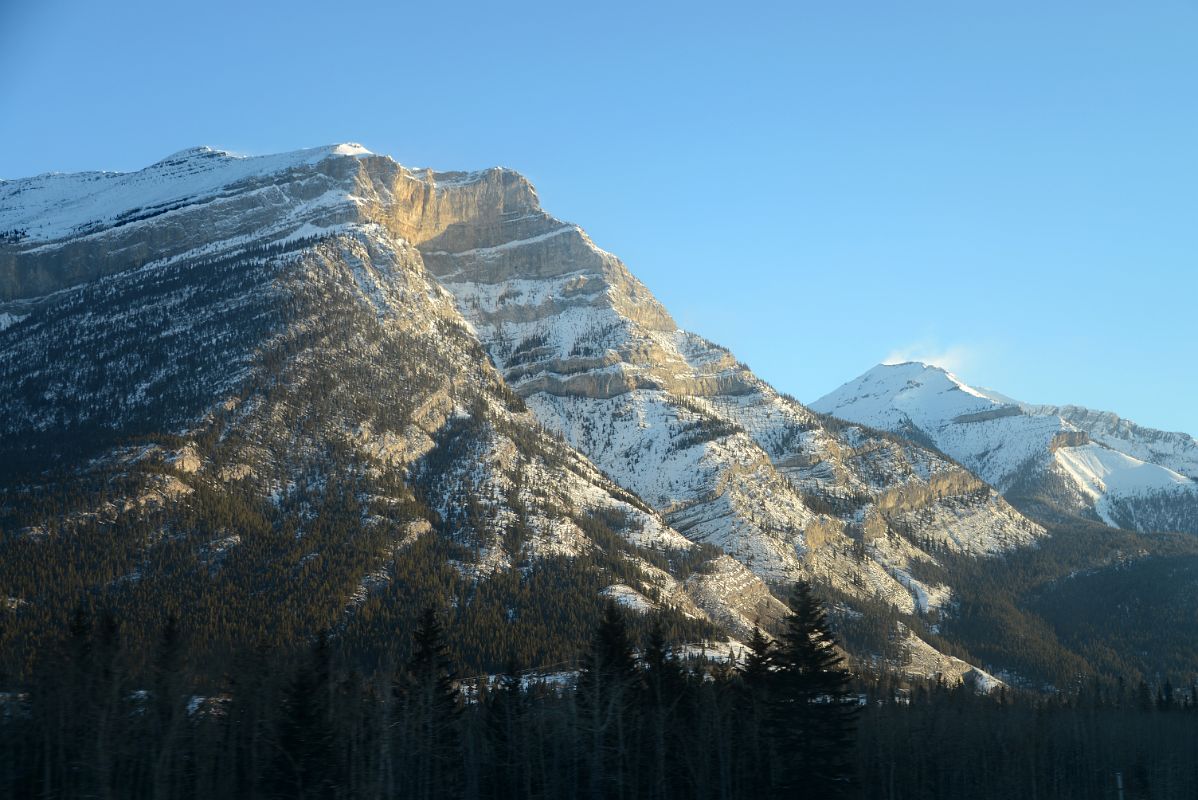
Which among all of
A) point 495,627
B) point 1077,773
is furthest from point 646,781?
point 495,627

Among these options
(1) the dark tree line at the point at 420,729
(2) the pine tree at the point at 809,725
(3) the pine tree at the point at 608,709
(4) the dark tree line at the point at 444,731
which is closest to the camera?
(1) the dark tree line at the point at 420,729

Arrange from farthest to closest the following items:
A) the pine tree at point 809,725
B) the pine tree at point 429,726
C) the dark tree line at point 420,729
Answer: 1. the pine tree at point 429,726
2. the pine tree at point 809,725
3. the dark tree line at point 420,729

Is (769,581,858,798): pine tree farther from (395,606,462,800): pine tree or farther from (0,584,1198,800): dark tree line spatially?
(395,606,462,800): pine tree

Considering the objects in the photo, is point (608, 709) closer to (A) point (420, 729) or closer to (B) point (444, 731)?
(A) point (420, 729)

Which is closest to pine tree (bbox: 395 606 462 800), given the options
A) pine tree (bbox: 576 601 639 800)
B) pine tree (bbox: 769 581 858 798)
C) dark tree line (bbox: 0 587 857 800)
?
dark tree line (bbox: 0 587 857 800)

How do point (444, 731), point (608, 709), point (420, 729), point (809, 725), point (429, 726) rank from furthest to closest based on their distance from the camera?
point (444, 731)
point (420, 729)
point (429, 726)
point (809, 725)
point (608, 709)

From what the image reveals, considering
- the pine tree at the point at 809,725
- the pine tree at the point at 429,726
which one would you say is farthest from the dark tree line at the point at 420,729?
the pine tree at the point at 429,726

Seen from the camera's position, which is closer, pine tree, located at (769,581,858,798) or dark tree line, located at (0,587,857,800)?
dark tree line, located at (0,587,857,800)

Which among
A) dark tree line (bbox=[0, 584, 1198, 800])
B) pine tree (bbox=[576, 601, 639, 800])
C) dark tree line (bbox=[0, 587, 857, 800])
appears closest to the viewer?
dark tree line (bbox=[0, 587, 857, 800])

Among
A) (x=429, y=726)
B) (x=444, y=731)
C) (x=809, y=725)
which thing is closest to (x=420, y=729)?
(x=429, y=726)

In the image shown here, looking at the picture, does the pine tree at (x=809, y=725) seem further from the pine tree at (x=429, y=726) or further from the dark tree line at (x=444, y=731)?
the pine tree at (x=429, y=726)

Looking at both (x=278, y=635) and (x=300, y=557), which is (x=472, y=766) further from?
(x=300, y=557)

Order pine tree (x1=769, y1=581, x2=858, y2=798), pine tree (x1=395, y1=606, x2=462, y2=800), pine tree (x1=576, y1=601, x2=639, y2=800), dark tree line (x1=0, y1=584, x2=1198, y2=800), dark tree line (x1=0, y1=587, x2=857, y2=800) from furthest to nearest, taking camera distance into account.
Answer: pine tree (x1=395, y1=606, x2=462, y2=800) < pine tree (x1=769, y1=581, x2=858, y2=798) < pine tree (x1=576, y1=601, x2=639, y2=800) < dark tree line (x1=0, y1=584, x2=1198, y2=800) < dark tree line (x1=0, y1=587, x2=857, y2=800)

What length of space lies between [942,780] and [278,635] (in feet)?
293
